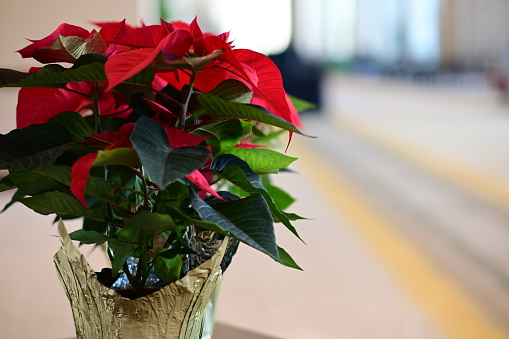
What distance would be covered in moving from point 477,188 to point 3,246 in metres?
3.14

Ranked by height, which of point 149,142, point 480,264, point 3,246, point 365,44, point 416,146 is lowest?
point 365,44

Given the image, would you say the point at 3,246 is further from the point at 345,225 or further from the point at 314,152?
the point at 314,152

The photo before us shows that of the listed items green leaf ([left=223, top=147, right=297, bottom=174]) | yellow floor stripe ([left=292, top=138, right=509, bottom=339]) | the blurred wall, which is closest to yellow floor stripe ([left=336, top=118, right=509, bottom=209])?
yellow floor stripe ([left=292, top=138, right=509, bottom=339])

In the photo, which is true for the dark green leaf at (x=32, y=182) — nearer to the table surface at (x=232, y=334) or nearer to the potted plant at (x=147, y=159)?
the potted plant at (x=147, y=159)

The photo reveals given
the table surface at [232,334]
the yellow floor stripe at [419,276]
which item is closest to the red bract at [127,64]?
the table surface at [232,334]

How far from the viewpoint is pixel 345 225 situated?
2930 mm

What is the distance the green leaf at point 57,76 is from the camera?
0.45 m

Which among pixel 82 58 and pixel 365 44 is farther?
pixel 365 44

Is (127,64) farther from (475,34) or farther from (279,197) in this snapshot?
(475,34)

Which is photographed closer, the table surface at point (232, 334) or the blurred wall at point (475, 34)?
the table surface at point (232, 334)

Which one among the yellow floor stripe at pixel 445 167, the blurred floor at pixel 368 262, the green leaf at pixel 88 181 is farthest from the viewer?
the yellow floor stripe at pixel 445 167

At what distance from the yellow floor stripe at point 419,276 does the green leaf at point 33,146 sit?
1.44 m

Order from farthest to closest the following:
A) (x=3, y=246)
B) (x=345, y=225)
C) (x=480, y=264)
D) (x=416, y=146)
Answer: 1. (x=416, y=146)
2. (x=345, y=225)
3. (x=480, y=264)
4. (x=3, y=246)

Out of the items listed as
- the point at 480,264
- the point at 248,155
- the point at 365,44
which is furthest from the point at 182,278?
the point at 365,44
